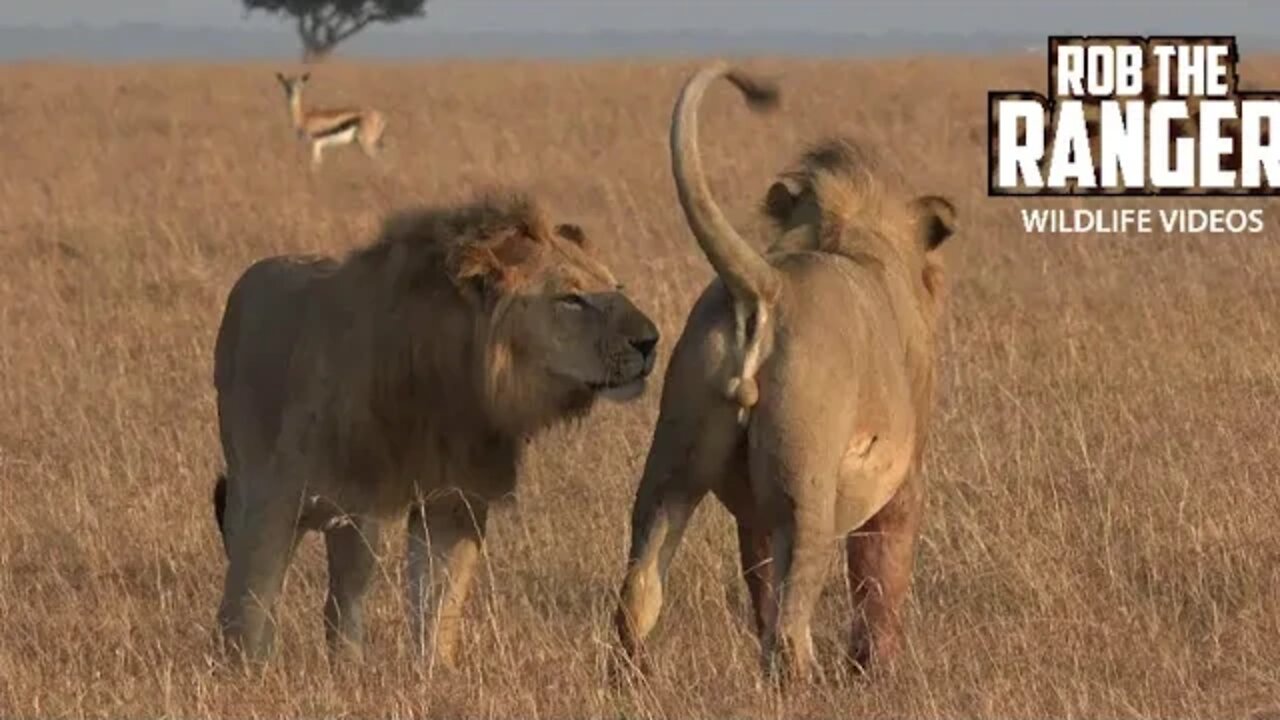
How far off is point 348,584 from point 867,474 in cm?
133

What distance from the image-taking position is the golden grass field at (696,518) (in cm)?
536

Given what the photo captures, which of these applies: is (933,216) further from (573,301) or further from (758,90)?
(573,301)

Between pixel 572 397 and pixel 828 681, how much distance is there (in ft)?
2.77

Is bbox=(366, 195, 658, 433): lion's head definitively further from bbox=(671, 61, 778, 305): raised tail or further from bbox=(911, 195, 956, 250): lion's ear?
bbox=(911, 195, 956, 250): lion's ear

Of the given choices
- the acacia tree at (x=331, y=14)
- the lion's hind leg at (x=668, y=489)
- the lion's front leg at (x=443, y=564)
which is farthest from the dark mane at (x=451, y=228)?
the acacia tree at (x=331, y=14)

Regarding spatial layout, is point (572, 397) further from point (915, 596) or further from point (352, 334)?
point (915, 596)

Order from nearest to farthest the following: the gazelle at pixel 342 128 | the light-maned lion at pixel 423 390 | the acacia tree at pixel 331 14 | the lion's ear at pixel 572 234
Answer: the light-maned lion at pixel 423 390 → the lion's ear at pixel 572 234 → the gazelle at pixel 342 128 → the acacia tree at pixel 331 14

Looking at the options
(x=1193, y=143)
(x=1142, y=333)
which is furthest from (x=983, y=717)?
(x=1193, y=143)

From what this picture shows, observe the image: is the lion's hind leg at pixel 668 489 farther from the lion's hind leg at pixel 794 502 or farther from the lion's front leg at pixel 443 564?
the lion's front leg at pixel 443 564

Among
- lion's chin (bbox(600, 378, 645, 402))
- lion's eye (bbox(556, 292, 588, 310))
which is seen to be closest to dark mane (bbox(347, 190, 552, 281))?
lion's eye (bbox(556, 292, 588, 310))

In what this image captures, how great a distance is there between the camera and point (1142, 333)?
34.0ft

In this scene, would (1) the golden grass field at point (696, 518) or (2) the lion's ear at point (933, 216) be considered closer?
(1) the golden grass field at point (696, 518)

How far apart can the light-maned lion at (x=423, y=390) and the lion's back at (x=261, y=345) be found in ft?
0.03

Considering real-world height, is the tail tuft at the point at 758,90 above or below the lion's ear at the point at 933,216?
above
